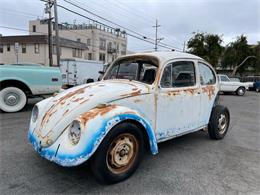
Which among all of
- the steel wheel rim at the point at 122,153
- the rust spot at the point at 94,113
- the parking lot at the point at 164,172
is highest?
the rust spot at the point at 94,113

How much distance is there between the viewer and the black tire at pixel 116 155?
260 centimetres

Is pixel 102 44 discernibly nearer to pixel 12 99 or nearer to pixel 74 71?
pixel 74 71

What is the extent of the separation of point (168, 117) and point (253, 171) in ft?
5.03

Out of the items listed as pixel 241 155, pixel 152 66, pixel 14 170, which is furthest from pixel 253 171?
pixel 14 170

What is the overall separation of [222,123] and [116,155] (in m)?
3.10

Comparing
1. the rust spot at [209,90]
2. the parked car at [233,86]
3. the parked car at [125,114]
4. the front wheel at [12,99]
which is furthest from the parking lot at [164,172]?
the parked car at [233,86]

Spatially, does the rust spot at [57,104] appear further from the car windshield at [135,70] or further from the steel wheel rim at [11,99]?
the steel wheel rim at [11,99]

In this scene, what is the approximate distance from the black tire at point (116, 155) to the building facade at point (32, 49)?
Result: 33.8 meters

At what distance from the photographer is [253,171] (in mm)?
3359

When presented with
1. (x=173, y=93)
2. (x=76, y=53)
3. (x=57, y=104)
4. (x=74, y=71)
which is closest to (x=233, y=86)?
(x=74, y=71)

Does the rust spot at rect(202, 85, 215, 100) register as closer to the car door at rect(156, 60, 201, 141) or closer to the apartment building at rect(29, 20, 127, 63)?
the car door at rect(156, 60, 201, 141)

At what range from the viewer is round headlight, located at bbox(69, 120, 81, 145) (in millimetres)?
2549

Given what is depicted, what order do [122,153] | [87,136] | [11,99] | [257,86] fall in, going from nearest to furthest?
1. [87,136]
2. [122,153]
3. [11,99]
4. [257,86]

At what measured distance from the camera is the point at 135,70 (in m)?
Result: 3.89
